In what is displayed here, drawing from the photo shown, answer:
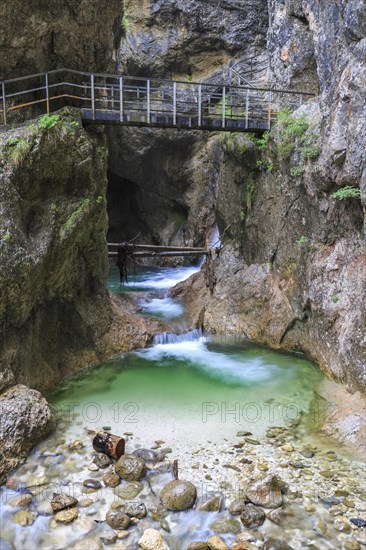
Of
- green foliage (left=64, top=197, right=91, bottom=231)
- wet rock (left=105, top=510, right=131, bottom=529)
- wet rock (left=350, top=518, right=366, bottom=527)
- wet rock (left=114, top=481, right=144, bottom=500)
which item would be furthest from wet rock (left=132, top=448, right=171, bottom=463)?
green foliage (left=64, top=197, right=91, bottom=231)

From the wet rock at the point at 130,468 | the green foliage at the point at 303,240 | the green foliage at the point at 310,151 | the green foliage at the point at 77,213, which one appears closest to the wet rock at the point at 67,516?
the wet rock at the point at 130,468

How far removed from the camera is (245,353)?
38.4ft

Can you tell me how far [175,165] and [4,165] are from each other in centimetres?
1648

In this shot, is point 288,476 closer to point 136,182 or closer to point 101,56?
point 101,56

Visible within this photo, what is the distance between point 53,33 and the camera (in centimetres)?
993

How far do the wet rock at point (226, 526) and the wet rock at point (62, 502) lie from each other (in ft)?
6.12

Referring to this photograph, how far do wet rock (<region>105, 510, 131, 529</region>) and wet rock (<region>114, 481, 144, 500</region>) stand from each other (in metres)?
0.36

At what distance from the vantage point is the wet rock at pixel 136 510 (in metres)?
5.67

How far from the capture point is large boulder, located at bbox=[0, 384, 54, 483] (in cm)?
661

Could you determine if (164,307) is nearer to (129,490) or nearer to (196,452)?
(196,452)

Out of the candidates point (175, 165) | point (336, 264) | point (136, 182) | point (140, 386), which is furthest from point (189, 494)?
point (136, 182)

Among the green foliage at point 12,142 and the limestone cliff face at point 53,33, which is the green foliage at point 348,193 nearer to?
the green foliage at point 12,142

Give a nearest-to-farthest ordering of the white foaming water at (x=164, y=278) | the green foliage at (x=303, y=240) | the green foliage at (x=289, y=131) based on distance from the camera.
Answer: the green foliage at (x=303, y=240), the green foliage at (x=289, y=131), the white foaming water at (x=164, y=278)

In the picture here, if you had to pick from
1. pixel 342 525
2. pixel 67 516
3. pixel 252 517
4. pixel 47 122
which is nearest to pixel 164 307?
pixel 47 122
